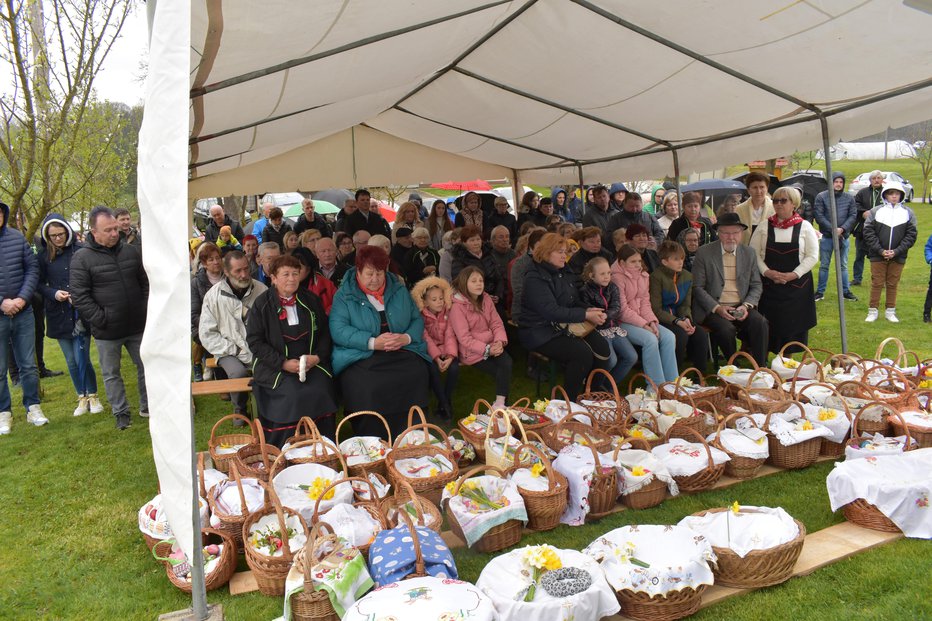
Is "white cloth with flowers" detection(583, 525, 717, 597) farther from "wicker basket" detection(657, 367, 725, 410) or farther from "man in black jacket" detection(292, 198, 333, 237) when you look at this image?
"man in black jacket" detection(292, 198, 333, 237)

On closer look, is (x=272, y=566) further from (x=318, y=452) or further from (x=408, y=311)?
(x=408, y=311)

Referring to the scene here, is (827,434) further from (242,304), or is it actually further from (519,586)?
(242,304)

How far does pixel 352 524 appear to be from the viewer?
8.68 ft

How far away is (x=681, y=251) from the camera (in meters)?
5.38

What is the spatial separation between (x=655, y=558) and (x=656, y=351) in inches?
112

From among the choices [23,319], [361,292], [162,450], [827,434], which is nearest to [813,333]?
[827,434]

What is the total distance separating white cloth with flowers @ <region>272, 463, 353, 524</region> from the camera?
2.88m

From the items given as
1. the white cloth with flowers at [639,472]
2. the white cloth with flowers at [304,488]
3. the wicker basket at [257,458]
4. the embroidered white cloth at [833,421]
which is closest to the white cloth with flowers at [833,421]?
the embroidered white cloth at [833,421]

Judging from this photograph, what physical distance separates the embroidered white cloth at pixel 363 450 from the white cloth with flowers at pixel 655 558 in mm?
1372

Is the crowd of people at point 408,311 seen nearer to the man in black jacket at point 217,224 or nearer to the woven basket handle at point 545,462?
the woven basket handle at point 545,462

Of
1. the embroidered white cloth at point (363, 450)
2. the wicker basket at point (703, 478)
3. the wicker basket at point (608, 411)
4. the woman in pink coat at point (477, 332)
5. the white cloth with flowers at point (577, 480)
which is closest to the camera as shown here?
the white cloth with flowers at point (577, 480)

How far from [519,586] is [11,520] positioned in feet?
10.4

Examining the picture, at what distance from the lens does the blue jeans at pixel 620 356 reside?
5.07m

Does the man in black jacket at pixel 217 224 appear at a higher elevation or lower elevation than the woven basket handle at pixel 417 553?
higher
